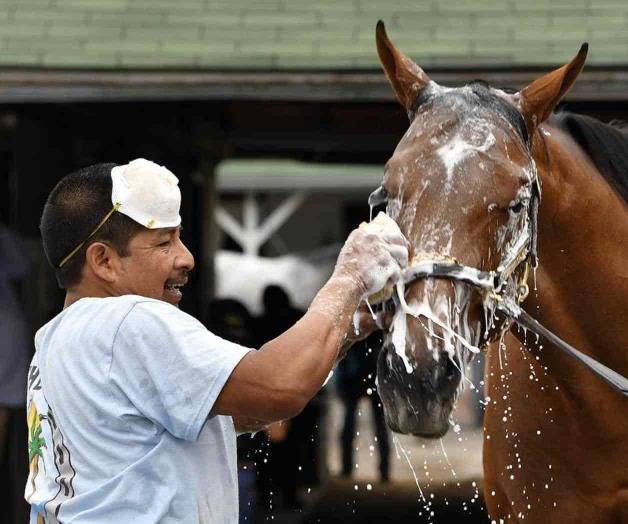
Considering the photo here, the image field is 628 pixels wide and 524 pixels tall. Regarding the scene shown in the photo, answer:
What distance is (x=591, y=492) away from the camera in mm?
→ 3592

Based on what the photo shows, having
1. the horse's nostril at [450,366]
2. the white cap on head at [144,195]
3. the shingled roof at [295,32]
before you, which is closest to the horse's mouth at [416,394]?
the horse's nostril at [450,366]

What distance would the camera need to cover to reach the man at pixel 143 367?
246 centimetres

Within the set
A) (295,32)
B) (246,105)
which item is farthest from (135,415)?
(246,105)

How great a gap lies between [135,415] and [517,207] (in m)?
1.09

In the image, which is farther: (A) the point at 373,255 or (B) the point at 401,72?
(B) the point at 401,72

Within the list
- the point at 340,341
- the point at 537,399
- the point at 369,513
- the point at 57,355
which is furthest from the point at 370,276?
the point at 369,513

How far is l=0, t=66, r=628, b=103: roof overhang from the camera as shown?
5.55m

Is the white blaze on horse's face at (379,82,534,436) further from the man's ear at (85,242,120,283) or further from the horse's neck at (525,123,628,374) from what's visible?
the man's ear at (85,242,120,283)

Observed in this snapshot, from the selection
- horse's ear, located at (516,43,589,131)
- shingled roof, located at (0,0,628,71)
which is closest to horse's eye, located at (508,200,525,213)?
horse's ear, located at (516,43,589,131)

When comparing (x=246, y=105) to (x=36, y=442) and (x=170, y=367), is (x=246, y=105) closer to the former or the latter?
(x=36, y=442)

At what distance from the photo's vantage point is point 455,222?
2.95 metres

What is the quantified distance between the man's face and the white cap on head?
0.11 ft

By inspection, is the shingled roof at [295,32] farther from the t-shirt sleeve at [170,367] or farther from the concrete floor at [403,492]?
the t-shirt sleeve at [170,367]

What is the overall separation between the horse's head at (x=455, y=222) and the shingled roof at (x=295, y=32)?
2481 millimetres
